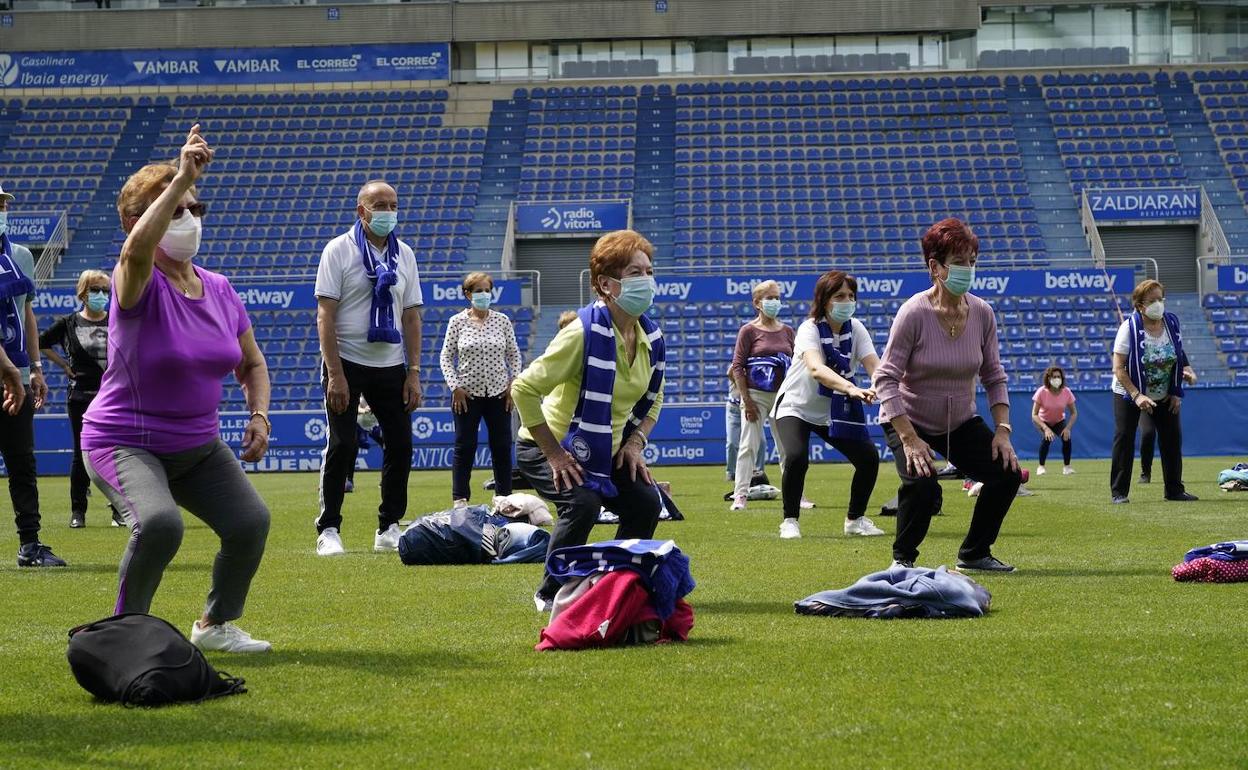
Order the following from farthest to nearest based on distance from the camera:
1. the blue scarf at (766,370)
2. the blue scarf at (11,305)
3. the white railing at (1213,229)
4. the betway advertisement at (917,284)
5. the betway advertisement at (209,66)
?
the betway advertisement at (209,66) → the white railing at (1213,229) → the betway advertisement at (917,284) → the blue scarf at (766,370) → the blue scarf at (11,305)

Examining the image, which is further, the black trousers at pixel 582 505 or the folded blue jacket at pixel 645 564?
the black trousers at pixel 582 505

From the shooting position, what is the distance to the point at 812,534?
10523 mm

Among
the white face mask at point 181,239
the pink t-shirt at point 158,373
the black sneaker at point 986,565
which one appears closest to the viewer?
the pink t-shirt at point 158,373

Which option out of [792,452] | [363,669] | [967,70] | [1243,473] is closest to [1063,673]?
[363,669]

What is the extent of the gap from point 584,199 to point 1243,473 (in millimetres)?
21357

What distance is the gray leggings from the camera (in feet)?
15.8

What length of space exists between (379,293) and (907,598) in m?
4.12

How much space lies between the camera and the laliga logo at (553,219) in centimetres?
3362

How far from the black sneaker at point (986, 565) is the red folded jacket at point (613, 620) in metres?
2.71

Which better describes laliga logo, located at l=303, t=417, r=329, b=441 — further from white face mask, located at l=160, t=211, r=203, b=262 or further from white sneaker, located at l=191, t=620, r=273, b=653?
white face mask, located at l=160, t=211, r=203, b=262

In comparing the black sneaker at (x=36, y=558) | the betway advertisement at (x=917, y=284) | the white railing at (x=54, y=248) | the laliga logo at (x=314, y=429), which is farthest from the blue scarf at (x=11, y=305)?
the white railing at (x=54, y=248)

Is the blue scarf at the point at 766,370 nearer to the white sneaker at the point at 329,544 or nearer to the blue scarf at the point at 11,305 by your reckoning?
the white sneaker at the point at 329,544

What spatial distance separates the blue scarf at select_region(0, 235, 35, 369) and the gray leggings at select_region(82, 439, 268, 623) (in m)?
4.08

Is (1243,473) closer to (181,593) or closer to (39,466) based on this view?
(181,593)
